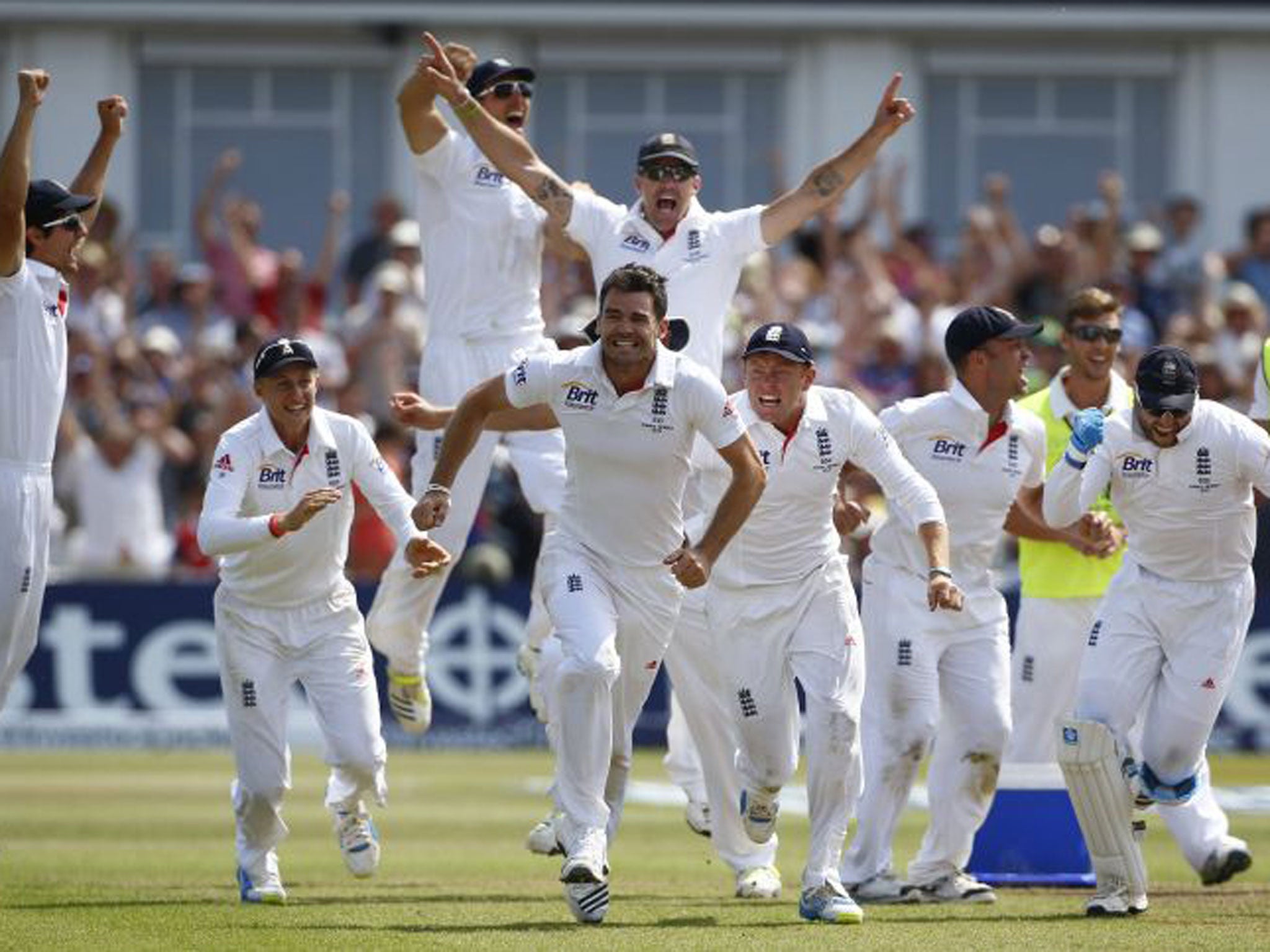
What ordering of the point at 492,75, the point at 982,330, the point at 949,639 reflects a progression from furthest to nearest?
the point at 492,75 → the point at 982,330 → the point at 949,639

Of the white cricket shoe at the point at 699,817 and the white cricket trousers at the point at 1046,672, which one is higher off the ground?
the white cricket trousers at the point at 1046,672

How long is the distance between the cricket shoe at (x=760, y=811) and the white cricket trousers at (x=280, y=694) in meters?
1.63

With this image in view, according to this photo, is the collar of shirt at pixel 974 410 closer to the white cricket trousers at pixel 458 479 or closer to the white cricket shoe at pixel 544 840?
the white cricket trousers at pixel 458 479

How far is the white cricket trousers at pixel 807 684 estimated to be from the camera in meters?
12.1

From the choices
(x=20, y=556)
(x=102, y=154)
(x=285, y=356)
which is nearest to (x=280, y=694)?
(x=20, y=556)

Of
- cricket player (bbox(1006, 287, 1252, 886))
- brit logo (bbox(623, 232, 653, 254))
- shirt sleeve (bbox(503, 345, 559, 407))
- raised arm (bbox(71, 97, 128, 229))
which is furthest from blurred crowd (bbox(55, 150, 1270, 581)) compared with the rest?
shirt sleeve (bbox(503, 345, 559, 407))

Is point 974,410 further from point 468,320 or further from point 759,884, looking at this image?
point 468,320

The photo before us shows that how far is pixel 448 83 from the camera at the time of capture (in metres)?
13.2

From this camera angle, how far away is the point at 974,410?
13133 mm

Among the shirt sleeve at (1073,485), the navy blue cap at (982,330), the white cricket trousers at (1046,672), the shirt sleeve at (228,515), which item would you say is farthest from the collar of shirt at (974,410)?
the shirt sleeve at (228,515)

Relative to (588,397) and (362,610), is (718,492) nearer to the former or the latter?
(588,397)

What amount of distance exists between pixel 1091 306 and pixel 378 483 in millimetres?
3765

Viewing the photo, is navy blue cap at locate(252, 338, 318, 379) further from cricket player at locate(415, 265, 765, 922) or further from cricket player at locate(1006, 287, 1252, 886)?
cricket player at locate(1006, 287, 1252, 886)

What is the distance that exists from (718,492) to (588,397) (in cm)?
159
